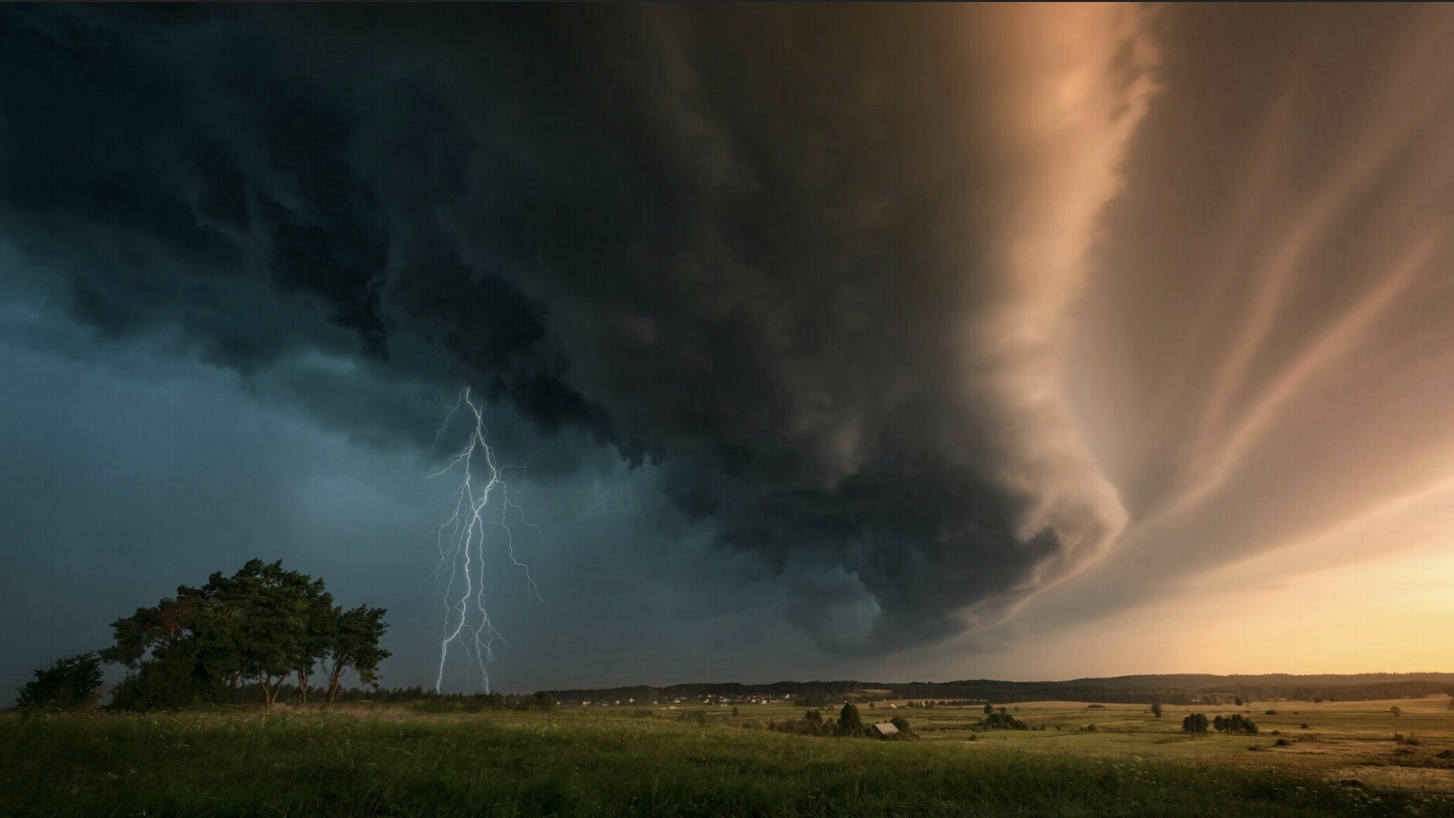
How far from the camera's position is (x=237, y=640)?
37.8 meters

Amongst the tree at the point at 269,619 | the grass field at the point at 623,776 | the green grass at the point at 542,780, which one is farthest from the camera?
the tree at the point at 269,619

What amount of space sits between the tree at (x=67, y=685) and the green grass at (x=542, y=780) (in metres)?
18.5

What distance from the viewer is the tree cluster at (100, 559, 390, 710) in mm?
33094

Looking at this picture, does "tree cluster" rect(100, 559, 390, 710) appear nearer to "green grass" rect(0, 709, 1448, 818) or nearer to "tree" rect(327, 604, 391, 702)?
"tree" rect(327, 604, 391, 702)

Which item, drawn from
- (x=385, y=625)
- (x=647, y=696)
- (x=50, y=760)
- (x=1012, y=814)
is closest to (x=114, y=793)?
(x=50, y=760)

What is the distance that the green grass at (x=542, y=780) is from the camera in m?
8.59

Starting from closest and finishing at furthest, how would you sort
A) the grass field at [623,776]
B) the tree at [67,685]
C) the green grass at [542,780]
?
the green grass at [542,780] < the grass field at [623,776] < the tree at [67,685]

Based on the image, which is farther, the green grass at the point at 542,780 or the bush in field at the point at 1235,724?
the bush in field at the point at 1235,724

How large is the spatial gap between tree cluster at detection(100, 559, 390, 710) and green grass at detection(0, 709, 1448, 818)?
23.4 meters

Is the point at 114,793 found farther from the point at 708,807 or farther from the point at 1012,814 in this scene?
the point at 1012,814

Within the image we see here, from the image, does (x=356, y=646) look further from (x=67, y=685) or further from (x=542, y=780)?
(x=542, y=780)

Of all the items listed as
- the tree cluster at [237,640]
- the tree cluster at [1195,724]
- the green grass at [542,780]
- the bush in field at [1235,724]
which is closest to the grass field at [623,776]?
the green grass at [542,780]

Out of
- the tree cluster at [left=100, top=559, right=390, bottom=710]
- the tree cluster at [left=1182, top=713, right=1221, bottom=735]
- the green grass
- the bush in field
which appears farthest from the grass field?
the tree cluster at [left=100, top=559, right=390, bottom=710]

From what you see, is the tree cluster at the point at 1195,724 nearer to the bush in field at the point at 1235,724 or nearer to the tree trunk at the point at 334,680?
the bush in field at the point at 1235,724
